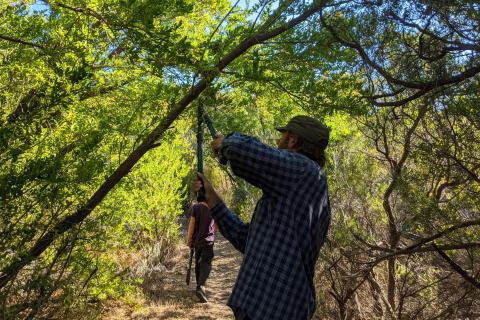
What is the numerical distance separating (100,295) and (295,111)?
120 inches

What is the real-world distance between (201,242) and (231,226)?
194 inches

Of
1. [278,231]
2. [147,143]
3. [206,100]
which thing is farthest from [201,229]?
[278,231]

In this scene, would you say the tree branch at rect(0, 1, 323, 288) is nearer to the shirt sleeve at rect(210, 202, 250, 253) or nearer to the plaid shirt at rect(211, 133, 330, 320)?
the shirt sleeve at rect(210, 202, 250, 253)

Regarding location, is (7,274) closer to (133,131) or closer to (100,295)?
(133,131)

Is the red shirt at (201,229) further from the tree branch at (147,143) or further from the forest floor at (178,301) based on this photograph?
the tree branch at (147,143)

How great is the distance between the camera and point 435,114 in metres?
3.43

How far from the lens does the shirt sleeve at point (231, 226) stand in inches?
84.9

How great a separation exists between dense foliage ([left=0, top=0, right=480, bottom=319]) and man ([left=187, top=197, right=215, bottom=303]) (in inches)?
77.1

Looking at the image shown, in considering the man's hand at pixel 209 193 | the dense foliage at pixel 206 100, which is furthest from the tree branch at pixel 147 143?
the man's hand at pixel 209 193

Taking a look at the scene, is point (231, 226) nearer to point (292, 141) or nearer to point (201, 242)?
point (292, 141)

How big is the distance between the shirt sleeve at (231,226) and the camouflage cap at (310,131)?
1.82ft

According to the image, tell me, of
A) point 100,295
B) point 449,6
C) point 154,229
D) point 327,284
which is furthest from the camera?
point 154,229

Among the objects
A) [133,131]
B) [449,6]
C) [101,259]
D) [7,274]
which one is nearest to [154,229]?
[101,259]

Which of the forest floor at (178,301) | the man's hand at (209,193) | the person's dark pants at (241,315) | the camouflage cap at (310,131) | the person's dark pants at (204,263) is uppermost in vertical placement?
the camouflage cap at (310,131)
